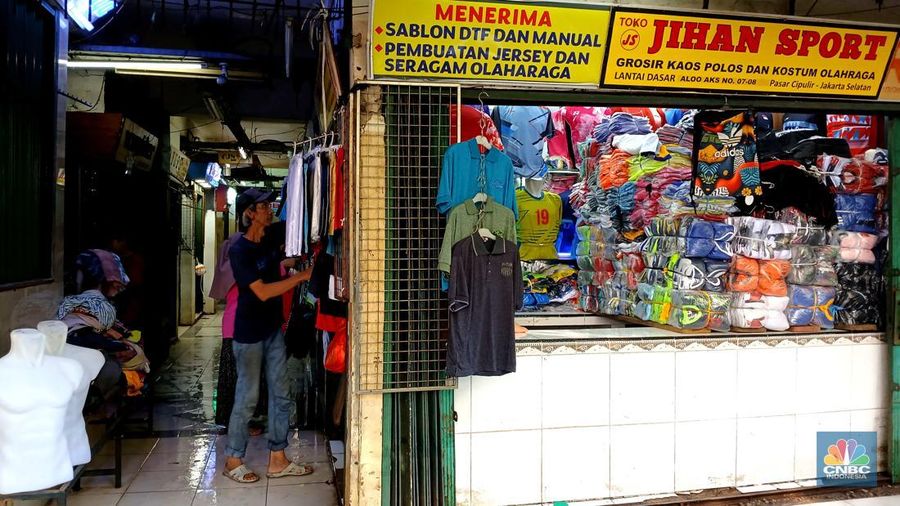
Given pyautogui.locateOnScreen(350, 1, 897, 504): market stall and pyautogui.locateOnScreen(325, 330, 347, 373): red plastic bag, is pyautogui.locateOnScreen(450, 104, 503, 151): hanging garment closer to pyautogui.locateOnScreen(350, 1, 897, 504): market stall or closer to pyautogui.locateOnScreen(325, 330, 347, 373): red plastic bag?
pyautogui.locateOnScreen(350, 1, 897, 504): market stall

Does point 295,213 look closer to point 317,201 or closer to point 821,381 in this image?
point 317,201

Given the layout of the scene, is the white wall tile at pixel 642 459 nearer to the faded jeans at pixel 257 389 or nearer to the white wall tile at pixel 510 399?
the white wall tile at pixel 510 399

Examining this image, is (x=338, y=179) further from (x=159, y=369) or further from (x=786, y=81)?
(x=159, y=369)

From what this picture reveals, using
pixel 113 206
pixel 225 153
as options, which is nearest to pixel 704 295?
pixel 113 206

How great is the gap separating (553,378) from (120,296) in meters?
5.40

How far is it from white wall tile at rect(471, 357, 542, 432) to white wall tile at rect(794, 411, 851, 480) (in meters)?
1.96

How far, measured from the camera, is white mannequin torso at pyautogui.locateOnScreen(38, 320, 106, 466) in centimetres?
321

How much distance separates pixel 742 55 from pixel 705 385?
2217 mm

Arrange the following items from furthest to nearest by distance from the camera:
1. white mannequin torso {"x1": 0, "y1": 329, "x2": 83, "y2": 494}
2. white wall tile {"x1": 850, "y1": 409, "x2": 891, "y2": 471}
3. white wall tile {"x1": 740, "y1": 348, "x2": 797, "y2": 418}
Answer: white wall tile {"x1": 850, "y1": 409, "x2": 891, "y2": 471}, white wall tile {"x1": 740, "y1": 348, "x2": 797, "y2": 418}, white mannequin torso {"x1": 0, "y1": 329, "x2": 83, "y2": 494}

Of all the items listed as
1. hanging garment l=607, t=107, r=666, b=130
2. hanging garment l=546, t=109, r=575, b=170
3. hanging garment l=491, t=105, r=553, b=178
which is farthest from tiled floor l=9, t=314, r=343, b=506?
hanging garment l=607, t=107, r=666, b=130

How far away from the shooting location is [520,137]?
5.06 m

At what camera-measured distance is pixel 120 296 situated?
715 cm

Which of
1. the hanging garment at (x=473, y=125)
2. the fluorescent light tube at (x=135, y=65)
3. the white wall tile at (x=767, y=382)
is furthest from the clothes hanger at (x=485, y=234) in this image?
the fluorescent light tube at (x=135, y=65)

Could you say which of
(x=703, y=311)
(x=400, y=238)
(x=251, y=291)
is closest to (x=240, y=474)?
(x=251, y=291)
